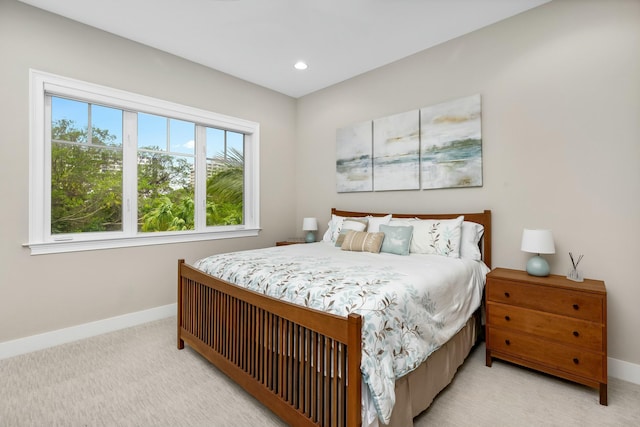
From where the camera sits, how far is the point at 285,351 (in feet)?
5.19

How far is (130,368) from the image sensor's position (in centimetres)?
221

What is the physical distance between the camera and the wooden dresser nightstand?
6.20ft

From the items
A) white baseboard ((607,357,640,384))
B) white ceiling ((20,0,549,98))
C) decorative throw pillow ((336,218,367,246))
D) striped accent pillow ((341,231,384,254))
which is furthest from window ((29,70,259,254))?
white baseboard ((607,357,640,384))

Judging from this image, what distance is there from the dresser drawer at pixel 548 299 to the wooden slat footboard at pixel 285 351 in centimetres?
155

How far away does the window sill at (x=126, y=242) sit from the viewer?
255 cm

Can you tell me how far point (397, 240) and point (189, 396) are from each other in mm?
1993

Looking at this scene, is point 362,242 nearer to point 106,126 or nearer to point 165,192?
point 165,192

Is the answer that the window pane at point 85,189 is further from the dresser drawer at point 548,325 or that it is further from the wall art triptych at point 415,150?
the dresser drawer at point 548,325

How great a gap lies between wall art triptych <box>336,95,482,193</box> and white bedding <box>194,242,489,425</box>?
932 millimetres

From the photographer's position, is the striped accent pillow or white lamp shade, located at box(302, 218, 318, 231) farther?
white lamp shade, located at box(302, 218, 318, 231)

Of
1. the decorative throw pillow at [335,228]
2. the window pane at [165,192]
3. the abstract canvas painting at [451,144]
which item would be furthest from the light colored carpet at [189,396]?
the decorative throw pillow at [335,228]

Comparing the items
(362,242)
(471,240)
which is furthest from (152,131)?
(471,240)

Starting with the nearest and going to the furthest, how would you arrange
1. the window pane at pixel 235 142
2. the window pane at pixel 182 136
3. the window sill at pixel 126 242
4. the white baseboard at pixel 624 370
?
the white baseboard at pixel 624 370
the window sill at pixel 126 242
the window pane at pixel 182 136
the window pane at pixel 235 142

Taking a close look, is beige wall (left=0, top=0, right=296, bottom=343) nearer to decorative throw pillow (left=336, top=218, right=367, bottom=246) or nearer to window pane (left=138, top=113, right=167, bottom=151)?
window pane (left=138, top=113, right=167, bottom=151)
